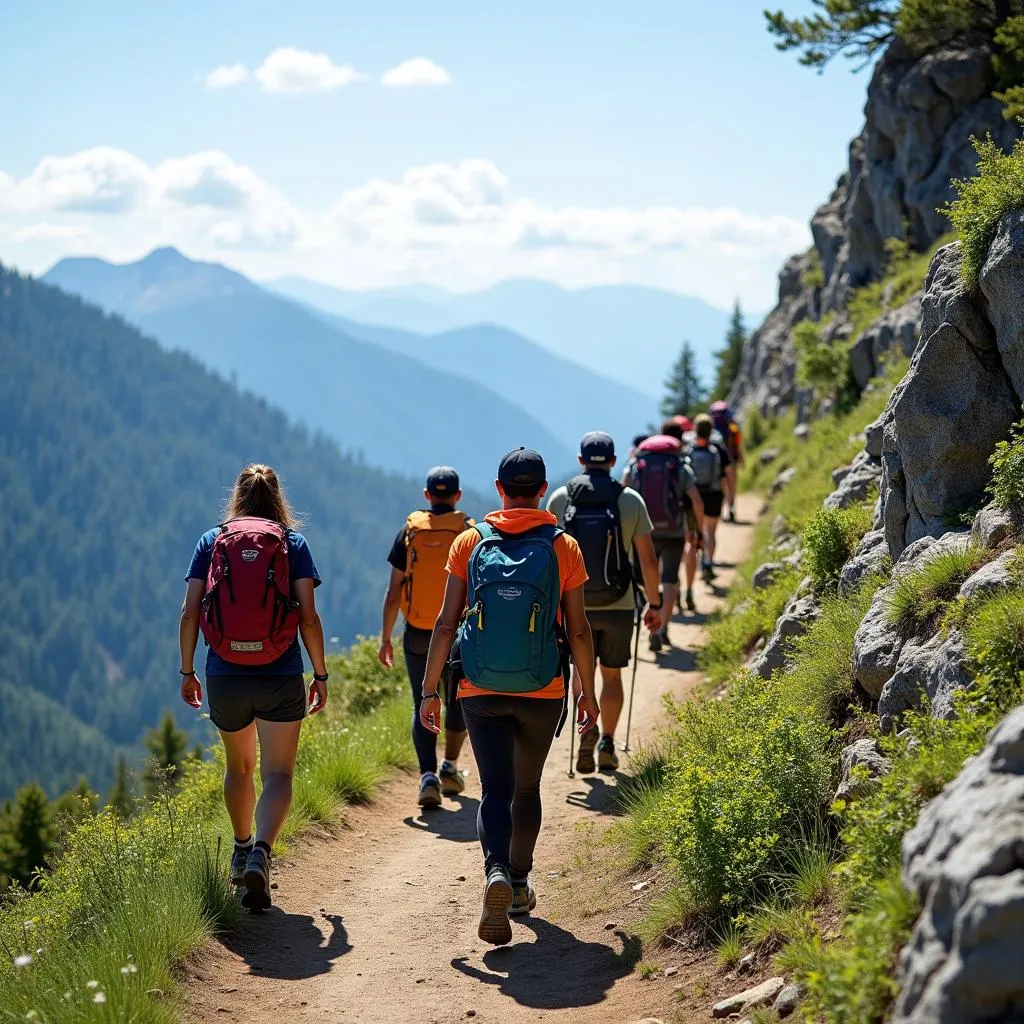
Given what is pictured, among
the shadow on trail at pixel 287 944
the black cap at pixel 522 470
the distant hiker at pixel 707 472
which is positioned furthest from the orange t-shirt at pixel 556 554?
the distant hiker at pixel 707 472

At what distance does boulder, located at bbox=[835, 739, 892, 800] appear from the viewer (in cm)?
506

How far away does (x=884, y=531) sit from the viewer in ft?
24.1

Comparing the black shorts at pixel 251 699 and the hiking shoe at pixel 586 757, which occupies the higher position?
the black shorts at pixel 251 699

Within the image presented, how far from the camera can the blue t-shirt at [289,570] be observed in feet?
20.9

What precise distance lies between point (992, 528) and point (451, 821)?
15.1ft

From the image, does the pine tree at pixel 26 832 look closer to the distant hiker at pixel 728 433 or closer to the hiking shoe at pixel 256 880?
the distant hiker at pixel 728 433

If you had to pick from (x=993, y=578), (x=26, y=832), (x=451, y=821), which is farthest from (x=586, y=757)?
(x=26, y=832)

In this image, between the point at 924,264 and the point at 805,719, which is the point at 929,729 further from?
the point at 924,264

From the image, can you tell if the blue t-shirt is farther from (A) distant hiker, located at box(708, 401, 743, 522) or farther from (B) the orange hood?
(A) distant hiker, located at box(708, 401, 743, 522)

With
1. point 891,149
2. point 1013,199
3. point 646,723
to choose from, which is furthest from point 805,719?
point 891,149

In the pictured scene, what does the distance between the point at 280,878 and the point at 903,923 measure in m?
4.58

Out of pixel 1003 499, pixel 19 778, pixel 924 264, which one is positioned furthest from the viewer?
pixel 19 778

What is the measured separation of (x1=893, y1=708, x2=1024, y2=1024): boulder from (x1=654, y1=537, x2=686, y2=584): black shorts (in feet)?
29.5

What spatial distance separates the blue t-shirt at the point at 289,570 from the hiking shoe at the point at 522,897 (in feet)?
5.50
